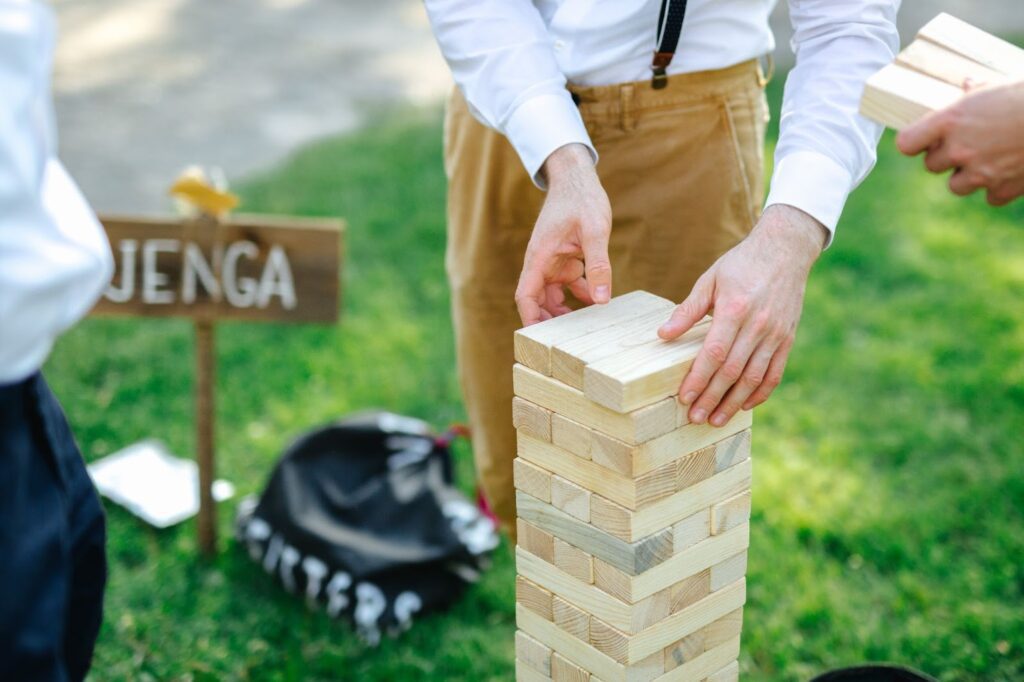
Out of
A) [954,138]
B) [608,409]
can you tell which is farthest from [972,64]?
[608,409]

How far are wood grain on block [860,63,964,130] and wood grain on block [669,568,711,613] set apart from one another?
703mm

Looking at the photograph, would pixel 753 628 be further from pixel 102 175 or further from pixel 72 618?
pixel 102 175

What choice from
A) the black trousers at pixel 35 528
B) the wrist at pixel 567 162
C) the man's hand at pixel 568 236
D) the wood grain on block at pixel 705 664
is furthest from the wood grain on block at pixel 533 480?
the black trousers at pixel 35 528

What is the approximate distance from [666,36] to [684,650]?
3.22 feet

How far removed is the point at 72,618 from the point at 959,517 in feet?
7.49

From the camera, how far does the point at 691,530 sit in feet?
5.14

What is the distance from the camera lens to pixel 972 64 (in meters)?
1.45

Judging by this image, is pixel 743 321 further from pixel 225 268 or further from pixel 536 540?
pixel 225 268

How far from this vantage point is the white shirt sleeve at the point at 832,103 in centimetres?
163

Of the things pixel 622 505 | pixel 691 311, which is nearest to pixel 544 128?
pixel 691 311

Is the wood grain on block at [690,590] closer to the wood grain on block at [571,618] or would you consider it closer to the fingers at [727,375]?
the wood grain on block at [571,618]

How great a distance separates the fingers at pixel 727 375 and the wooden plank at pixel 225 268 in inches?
52.5

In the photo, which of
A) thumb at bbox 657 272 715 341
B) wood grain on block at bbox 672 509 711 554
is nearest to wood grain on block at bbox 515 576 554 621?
wood grain on block at bbox 672 509 711 554

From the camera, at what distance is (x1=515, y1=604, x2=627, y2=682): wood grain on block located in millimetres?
1565
